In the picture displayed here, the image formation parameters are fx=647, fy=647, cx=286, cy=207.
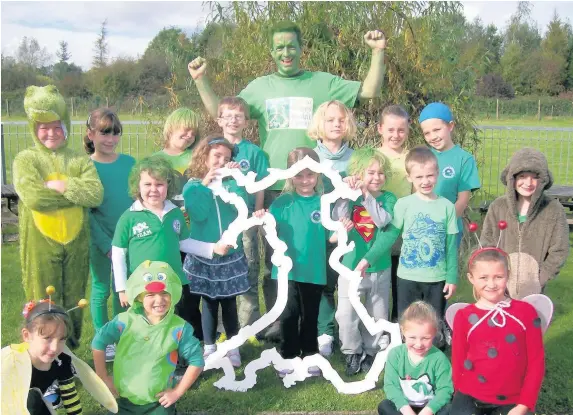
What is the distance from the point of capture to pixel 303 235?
13.0 feet

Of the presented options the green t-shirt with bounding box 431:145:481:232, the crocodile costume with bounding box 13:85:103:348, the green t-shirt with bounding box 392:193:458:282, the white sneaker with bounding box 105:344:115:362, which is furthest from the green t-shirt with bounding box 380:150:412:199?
the white sneaker with bounding box 105:344:115:362

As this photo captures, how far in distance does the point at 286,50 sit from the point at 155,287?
2.10m

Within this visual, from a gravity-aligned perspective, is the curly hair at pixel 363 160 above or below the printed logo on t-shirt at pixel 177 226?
above

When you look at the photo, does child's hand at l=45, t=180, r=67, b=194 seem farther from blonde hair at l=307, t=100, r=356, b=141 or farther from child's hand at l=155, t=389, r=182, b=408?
blonde hair at l=307, t=100, r=356, b=141

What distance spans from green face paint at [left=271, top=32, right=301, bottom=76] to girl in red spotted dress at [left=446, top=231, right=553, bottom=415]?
6.72 feet

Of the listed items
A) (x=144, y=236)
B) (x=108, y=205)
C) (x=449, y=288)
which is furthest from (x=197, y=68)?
(x=449, y=288)

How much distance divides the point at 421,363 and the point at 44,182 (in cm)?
243

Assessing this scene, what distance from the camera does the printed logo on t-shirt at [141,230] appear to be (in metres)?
3.77

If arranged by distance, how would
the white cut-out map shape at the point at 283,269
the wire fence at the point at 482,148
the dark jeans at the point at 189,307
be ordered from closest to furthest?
the white cut-out map shape at the point at 283,269 → the dark jeans at the point at 189,307 → the wire fence at the point at 482,148

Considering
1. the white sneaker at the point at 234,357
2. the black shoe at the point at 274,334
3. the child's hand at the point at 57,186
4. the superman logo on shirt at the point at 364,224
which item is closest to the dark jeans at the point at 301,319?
the white sneaker at the point at 234,357

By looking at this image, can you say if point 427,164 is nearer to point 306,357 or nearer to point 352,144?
point 306,357

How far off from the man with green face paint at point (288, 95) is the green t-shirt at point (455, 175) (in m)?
0.80

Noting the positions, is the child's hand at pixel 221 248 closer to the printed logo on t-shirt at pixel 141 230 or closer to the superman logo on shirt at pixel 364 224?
the printed logo on t-shirt at pixel 141 230

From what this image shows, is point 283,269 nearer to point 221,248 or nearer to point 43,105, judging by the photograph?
point 221,248
